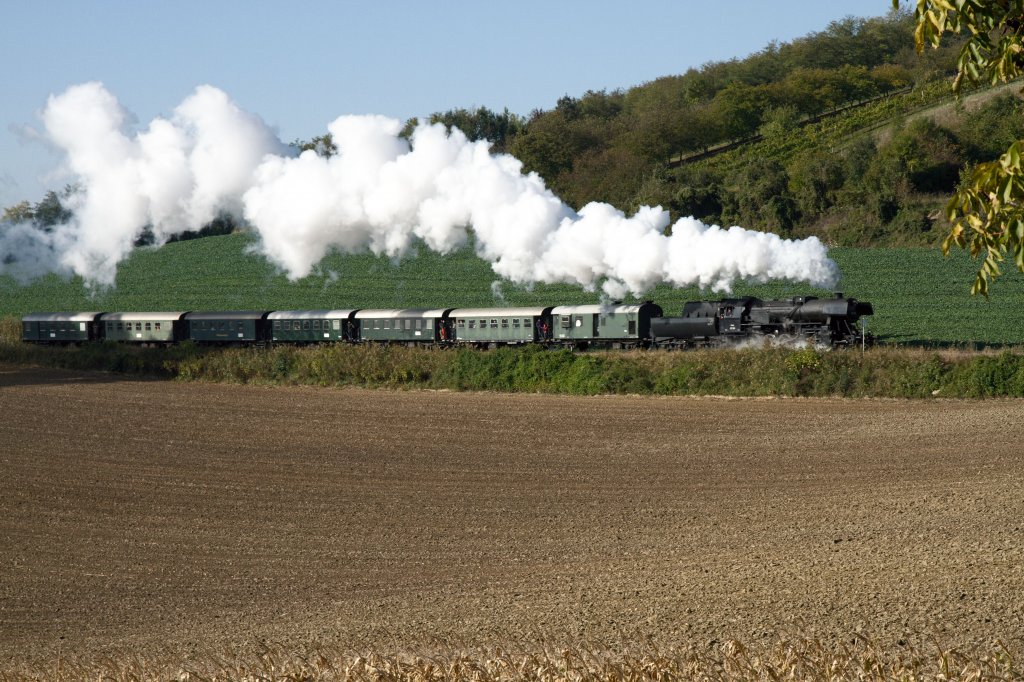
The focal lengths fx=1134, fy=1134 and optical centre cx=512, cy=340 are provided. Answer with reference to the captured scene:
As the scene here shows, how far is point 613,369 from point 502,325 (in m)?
11.0

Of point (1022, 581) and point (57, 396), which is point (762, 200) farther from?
point (1022, 581)

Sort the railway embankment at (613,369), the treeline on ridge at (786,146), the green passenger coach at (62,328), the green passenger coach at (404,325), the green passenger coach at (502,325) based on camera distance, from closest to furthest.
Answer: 1. the railway embankment at (613,369)
2. the green passenger coach at (502,325)
3. the green passenger coach at (404,325)
4. the green passenger coach at (62,328)
5. the treeline on ridge at (786,146)

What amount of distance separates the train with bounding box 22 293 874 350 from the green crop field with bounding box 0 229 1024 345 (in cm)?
933

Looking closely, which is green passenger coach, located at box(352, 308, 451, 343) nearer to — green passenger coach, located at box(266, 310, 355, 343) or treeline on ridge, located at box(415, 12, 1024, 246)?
green passenger coach, located at box(266, 310, 355, 343)

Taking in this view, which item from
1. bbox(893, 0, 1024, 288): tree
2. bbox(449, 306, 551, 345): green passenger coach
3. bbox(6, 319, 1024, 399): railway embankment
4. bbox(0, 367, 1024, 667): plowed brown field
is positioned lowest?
bbox(0, 367, 1024, 667): plowed brown field

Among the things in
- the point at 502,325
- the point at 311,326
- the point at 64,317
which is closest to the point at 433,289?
the point at 311,326

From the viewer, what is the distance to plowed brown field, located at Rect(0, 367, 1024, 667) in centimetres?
1529

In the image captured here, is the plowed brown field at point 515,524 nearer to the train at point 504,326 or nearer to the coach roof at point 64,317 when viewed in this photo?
the train at point 504,326

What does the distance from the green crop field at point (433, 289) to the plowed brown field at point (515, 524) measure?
974 inches

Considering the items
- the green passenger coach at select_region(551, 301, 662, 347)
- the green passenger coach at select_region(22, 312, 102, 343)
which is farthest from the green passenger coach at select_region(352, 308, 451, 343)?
the green passenger coach at select_region(22, 312, 102, 343)

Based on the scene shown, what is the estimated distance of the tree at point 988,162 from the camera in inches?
392

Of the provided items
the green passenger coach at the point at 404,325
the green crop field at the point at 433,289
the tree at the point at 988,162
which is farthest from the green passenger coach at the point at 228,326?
the tree at the point at 988,162

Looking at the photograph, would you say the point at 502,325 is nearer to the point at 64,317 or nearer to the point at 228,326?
the point at 228,326

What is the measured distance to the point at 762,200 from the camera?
279 ft
